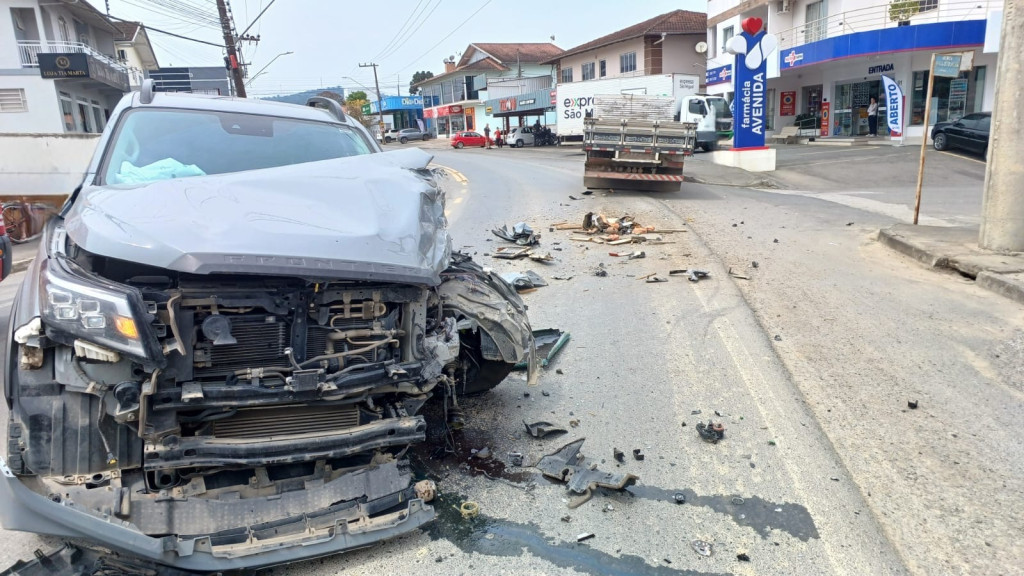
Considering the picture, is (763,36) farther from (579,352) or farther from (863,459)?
(863,459)

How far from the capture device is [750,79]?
2030cm

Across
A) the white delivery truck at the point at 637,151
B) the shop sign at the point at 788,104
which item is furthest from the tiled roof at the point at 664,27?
the white delivery truck at the point at 637,151

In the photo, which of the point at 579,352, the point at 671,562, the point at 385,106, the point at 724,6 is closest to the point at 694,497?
the point at 671,562

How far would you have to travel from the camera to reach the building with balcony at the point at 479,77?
221 feet

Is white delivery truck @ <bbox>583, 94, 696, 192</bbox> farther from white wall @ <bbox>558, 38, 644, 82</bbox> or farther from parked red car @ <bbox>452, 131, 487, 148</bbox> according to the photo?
parked red car @ <bbox>452, 131, 487, 148</bbox>

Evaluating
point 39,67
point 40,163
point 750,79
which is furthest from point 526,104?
point 40,163

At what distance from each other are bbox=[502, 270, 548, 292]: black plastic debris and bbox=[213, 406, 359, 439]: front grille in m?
4.87

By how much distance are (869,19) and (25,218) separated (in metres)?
30.8

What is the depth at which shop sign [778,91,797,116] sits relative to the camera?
117 ft

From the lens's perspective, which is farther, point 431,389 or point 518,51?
point 518,51

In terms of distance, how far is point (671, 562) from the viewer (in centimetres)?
309

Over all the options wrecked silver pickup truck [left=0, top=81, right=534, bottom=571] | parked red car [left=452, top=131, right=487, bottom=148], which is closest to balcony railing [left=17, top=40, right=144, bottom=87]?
parked red car [left=452, top=131, right=487, bottom=148]

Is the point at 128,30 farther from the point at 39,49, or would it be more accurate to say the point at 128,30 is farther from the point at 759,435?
the point at 759,435

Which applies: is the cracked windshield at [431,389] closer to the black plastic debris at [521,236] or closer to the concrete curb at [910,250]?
the concrete curb at [910,250]
